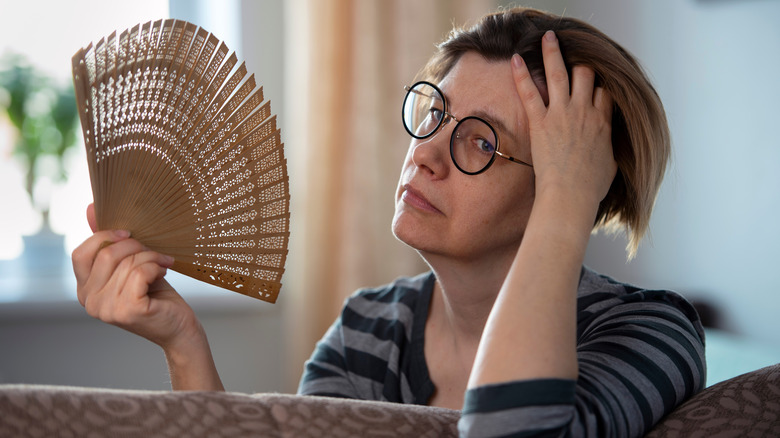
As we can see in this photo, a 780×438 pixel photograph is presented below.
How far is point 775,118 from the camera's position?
2.21m

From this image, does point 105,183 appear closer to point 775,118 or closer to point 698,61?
point 775,118

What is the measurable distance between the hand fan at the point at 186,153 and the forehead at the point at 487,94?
1.31ft

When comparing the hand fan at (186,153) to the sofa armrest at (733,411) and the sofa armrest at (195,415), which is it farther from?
the sofa armrest at (733,411)

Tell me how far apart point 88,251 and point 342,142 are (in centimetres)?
199

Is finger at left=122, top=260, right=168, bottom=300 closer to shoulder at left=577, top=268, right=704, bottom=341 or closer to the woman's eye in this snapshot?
the woman's eye

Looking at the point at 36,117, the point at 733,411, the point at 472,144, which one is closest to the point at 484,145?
the point at 472,144

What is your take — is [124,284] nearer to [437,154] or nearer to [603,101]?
[437,154]

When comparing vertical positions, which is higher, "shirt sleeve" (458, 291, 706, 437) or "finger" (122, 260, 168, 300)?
"finger" (122, 260, 168, 300)

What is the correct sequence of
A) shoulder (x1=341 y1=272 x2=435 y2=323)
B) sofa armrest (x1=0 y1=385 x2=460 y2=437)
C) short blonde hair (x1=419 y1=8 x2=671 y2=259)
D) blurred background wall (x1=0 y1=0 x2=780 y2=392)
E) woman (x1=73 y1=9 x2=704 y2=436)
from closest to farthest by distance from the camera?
1. sofa armrest (x1=0 y1=385 x2=460 y2=437)
2. woman (x1=73 y1=9 x2=704 y2=436)
3. short blonde hair (x1=419 y1=8 x2=671 y2=259)
4. shoulder (x1=341 y1=272 x2=435 y2=323)
5. blurred background wall (x1=0 y1=0 x2=780 y2=392)

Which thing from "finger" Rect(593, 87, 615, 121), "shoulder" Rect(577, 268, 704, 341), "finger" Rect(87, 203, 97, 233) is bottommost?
"shoulder" Rect(577, 268, 704, 341)

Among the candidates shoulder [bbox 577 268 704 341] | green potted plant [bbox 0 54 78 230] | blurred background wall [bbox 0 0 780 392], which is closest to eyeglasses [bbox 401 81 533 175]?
shoulder [bbox 577 268 704 341]

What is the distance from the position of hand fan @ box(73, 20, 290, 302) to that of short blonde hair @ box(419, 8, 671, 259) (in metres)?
0.54

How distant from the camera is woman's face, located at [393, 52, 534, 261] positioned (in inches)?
50.6

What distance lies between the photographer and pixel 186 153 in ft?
3.57
